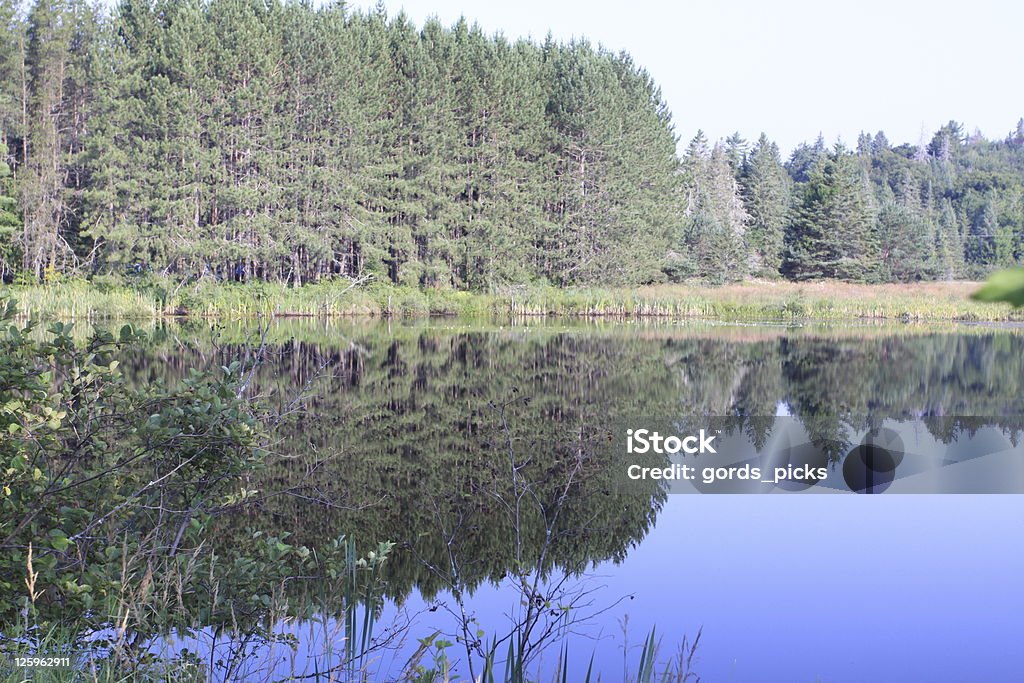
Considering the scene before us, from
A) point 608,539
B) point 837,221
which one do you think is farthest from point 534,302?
point 608,539

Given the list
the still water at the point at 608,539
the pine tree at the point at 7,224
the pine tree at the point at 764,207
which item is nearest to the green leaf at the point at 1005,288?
the still water at the point at 608,539

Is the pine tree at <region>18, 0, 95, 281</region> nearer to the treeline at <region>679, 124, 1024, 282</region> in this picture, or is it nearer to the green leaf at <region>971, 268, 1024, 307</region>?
the treeline at <region>679, 124, 1024, 282</region>

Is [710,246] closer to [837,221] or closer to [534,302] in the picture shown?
[837,221]

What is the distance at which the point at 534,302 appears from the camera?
40281mm

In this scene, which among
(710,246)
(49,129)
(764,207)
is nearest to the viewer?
(49,129)

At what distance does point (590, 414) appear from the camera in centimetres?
1204

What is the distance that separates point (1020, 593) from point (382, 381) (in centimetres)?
1006

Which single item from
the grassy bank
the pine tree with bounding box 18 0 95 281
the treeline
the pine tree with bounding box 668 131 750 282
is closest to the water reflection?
the grassy bank

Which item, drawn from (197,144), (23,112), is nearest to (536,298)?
(197,144)

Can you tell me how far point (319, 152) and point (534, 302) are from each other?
31.6ft

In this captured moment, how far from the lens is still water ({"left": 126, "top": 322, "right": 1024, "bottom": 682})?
196 inches

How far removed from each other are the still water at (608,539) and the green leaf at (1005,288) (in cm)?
229

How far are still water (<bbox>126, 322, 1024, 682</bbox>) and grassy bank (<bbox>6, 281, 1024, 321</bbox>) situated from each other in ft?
56.1

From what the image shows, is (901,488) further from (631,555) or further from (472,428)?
(472,428)
